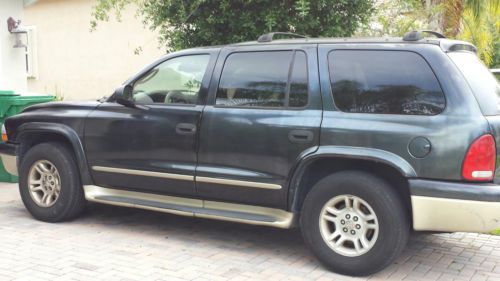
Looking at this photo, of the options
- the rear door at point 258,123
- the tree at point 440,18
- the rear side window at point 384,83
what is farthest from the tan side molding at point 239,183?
the tree at point 440,18

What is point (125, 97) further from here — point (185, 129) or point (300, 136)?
point (300, 136)

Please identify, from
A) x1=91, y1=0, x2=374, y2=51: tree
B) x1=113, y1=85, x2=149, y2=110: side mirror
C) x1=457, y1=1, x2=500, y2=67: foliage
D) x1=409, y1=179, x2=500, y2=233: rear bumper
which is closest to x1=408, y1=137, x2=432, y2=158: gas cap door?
x1=409, y1=179, x2=500, y2=233: rear bumper

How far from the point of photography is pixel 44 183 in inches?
234

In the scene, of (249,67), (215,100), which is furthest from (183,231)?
(249,67)

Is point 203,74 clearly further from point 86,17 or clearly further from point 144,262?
point 86,17

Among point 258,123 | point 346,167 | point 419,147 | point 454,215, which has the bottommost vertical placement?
point 454,215

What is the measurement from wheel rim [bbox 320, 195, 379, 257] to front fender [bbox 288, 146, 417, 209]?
30 cm

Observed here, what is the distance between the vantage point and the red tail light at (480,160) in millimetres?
4031

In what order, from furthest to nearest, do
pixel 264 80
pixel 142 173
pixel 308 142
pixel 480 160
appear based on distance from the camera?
pixel 142 173 < pixel 264 80 < pixel 308 142 < pixel 480 160

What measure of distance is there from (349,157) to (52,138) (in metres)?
3.23

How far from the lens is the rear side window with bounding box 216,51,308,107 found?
4781mm

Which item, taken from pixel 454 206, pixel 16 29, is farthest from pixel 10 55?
pixel 454 206

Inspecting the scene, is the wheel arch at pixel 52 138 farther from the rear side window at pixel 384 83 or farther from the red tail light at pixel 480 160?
the red tail light at pixel 480 160

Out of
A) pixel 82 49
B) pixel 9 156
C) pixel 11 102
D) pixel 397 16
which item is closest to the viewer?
pixel 9 156
